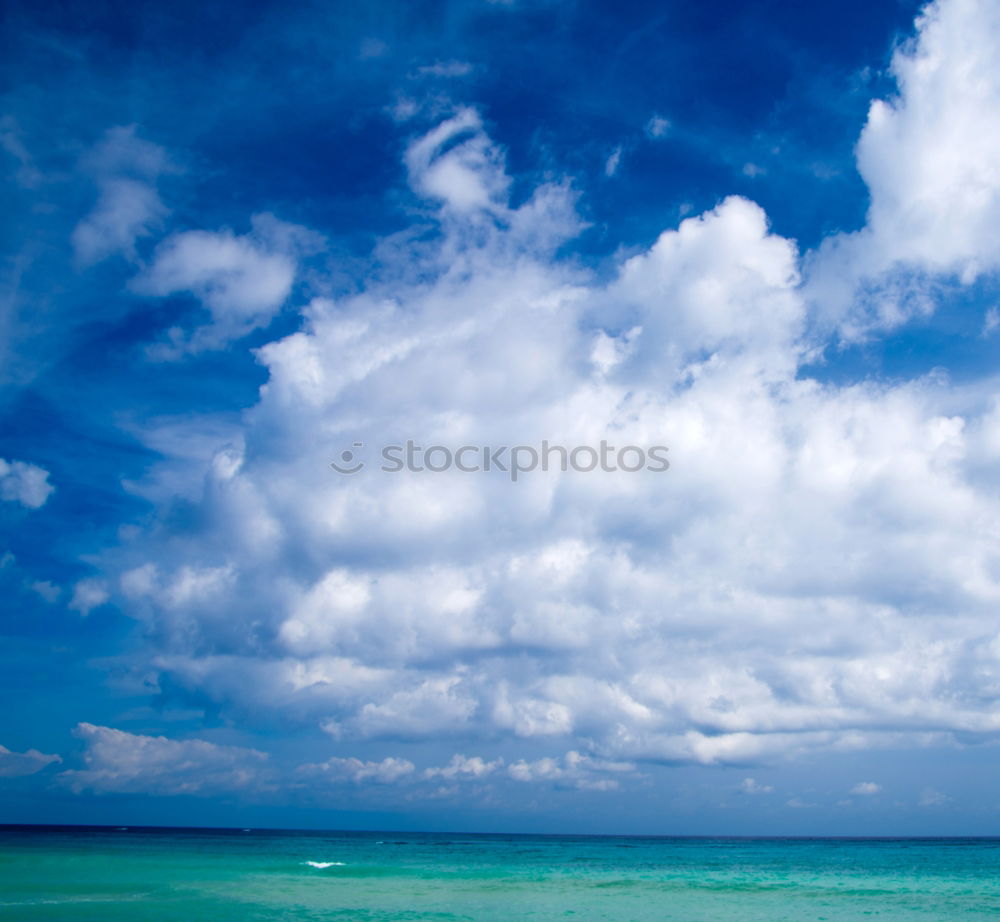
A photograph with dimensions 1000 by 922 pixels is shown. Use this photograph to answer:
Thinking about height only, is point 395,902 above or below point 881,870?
above

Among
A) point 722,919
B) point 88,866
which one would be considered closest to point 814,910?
point 722,919

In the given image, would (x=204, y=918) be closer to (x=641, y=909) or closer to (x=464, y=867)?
(x=641, y=909)

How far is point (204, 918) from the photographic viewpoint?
2578 centimetres

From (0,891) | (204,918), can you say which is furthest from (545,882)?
(0,891)

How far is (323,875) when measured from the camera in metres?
42.6

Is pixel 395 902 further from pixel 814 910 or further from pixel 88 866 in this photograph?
pixel 88 866

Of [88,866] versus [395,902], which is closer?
[395,902]

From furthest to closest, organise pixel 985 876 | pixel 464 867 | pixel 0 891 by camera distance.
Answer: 1. pixel 464 867
2. pixel 985 876
3. pixel 0 891

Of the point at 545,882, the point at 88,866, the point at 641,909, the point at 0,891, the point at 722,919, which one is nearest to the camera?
the point at 722,919

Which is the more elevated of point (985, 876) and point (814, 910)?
point (814, 910)

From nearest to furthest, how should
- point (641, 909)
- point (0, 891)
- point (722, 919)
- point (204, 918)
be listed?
point (204, 918), point (722, 919), point (641, 909), point (0, 891)

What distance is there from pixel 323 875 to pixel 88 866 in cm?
1479

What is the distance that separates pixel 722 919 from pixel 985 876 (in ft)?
105

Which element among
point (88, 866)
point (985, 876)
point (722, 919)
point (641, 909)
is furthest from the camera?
point (985, 876)
